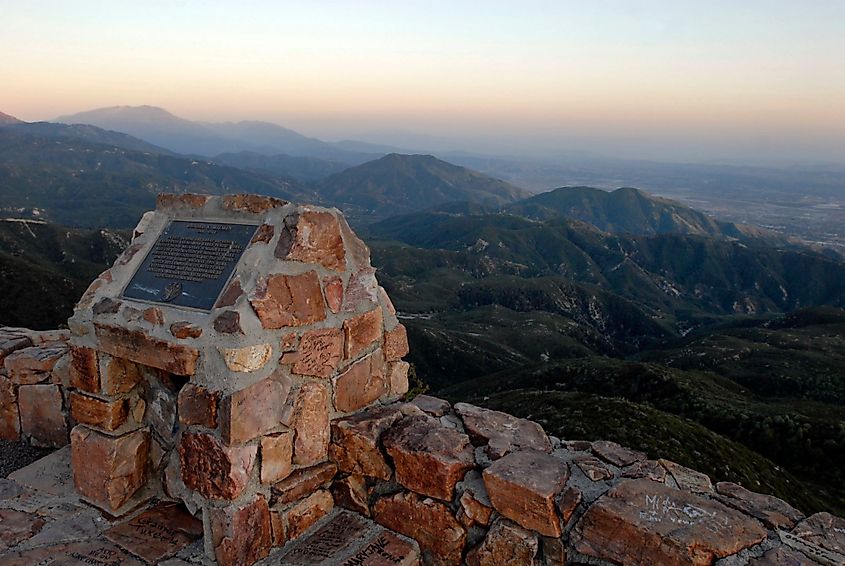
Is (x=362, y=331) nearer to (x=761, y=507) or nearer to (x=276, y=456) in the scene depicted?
(x=276, y=456)

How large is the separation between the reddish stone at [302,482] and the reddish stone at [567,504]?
73.1 inches

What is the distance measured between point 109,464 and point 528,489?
3336 millimetres

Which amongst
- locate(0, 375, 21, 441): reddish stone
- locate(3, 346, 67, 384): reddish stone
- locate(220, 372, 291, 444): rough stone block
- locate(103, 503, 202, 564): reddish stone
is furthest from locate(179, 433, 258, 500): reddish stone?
locate(0, 375, 21, 441): reddish stone

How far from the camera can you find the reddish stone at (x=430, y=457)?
3463 mm

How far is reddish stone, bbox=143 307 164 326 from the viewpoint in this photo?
3.78 metres

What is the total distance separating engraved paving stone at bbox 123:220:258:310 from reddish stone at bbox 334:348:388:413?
122cm

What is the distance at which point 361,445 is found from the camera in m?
3.87

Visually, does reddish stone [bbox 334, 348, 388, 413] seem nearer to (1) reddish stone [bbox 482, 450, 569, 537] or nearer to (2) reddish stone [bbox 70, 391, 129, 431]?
(1) reddish stone [bbox 482, 450, 569, 537]

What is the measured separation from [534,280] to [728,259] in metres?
79.8

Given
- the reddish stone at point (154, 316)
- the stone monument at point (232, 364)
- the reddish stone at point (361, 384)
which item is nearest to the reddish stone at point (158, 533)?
the stone monument at point (232, 364)

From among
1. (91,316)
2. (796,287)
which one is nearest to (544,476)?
(91,316)

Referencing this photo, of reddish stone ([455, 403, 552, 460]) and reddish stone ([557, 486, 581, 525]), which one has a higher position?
reddish stone ([557, 486, 581, 525])

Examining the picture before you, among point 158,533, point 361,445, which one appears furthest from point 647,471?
point 158,533

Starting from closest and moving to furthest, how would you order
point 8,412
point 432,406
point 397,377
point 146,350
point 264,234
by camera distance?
point 146,350 → point 264,234 → point 432,406 → point 397,377 → point 8,412
